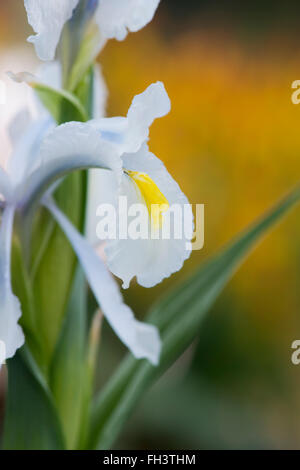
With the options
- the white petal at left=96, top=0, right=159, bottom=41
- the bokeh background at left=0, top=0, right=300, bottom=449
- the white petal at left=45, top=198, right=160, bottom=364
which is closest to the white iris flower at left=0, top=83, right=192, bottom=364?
the white petal at left=45, top=198, right=160, bottom=364

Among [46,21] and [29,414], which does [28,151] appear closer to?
[46,21]

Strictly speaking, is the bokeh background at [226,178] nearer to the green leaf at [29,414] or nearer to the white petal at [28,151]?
the white petal at [28,151]

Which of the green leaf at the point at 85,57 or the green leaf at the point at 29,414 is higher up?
the green leaf at the point at 85,57

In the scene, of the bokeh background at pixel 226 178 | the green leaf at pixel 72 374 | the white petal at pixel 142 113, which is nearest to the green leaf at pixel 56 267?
the green leaf at pixel 72 374

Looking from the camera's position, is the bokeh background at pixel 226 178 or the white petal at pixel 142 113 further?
the bokeh background at pixel 226 178

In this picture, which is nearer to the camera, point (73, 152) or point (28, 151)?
point (73, 152)

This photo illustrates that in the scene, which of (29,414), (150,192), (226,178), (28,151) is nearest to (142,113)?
(150,192)

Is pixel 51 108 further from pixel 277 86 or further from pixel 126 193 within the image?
pixel 277 86
